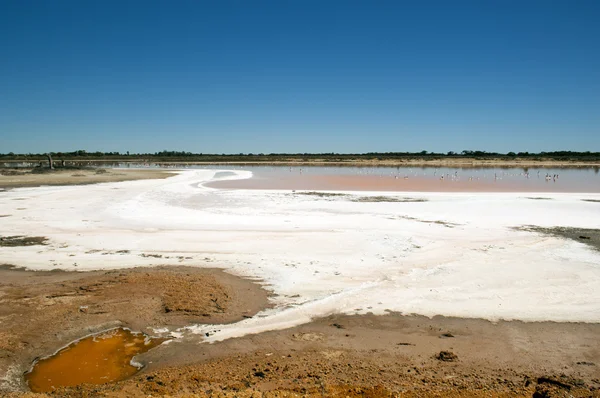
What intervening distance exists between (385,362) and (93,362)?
398cm

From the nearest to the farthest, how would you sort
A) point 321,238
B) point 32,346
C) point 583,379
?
point 583,379 < point 32,346 < point 321,238

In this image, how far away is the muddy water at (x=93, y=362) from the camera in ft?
15.7

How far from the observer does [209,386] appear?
452 centimetres

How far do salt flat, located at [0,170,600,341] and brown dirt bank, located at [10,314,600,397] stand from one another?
0.48 metres

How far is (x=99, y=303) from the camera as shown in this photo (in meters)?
6.90

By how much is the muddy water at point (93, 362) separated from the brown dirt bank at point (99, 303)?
19 cm

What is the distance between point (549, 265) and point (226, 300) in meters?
7.74

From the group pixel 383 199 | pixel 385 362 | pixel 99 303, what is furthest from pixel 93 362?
pixel 383 199

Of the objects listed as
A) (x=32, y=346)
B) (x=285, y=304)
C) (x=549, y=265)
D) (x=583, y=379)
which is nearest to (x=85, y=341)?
(x=32, y=346)

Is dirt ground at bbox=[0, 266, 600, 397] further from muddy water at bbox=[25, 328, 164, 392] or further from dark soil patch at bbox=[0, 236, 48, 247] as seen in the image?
dark soil patch at bbox=[0, 236, 48, 247]

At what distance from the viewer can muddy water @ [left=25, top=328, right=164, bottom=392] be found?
479cm

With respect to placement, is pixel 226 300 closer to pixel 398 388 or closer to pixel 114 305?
pixel 114 305

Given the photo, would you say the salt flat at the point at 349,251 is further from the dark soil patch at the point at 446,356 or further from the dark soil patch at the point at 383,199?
the dark soil patch at the point at 383,199

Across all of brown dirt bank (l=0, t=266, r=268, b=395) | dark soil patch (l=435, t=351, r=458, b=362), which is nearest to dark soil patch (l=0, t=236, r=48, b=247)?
brown dirt bank (l=0, t=266, r=268, b=395)
